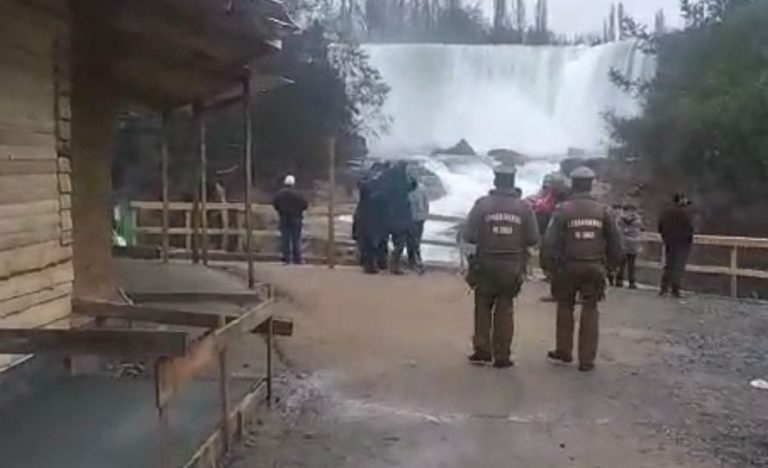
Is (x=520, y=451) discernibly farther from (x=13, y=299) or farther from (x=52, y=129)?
(x=52, y=129)

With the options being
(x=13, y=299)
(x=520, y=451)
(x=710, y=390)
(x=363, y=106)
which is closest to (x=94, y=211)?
(x=13, y=299)

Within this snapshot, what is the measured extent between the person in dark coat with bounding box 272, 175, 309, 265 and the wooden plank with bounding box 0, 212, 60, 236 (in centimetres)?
1007

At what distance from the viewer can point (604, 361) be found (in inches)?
407

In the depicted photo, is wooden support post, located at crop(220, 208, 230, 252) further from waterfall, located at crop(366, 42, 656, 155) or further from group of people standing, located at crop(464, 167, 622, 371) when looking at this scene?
waterfall, located at crop(366, 42, 656, 155)

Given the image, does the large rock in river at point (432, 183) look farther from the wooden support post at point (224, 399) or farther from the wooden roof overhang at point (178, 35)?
the wooden support post at point (224, 399)

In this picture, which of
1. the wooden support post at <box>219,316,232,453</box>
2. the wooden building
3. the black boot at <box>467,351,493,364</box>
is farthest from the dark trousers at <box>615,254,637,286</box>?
the wooden support post at <box>219,316,232,453</box>

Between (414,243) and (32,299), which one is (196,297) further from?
(414,243)

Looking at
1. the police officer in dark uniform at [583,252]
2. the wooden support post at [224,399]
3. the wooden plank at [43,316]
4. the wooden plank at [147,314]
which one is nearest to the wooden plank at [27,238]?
the wooden plank at [43,316]

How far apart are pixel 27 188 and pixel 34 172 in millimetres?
176

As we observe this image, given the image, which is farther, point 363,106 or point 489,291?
point 363,106

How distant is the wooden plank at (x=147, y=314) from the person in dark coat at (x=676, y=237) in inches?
378

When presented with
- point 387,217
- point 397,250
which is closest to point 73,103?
point 387,217

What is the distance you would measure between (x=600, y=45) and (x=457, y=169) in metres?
10.8

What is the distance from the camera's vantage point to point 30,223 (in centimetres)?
780
